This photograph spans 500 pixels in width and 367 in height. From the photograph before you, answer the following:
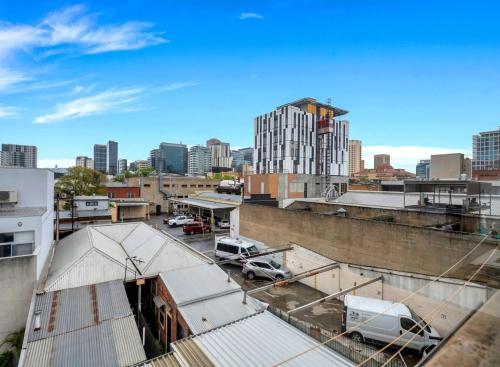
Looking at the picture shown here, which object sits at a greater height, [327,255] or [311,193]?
[311,193]

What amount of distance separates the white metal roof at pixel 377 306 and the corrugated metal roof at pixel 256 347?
5.35 meters

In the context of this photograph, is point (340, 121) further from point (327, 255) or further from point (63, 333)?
point (63, 333)

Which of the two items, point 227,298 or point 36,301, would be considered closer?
point 36,301

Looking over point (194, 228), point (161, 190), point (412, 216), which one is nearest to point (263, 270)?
point (412, 216)

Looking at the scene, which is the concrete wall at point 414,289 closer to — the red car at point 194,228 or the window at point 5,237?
the window at point 5,237

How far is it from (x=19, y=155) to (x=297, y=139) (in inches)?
4070

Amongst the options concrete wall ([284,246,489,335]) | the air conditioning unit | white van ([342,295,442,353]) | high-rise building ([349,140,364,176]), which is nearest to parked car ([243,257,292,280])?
concrete wall ([284,246,489,335])

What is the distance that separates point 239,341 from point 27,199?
45.2ft

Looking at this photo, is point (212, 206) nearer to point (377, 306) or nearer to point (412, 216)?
point (412, 216)

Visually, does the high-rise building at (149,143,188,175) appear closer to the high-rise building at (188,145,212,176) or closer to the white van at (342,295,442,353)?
the high-rise building at (188,145,212,176)

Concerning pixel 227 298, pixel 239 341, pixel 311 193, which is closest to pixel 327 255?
pixel 227 298

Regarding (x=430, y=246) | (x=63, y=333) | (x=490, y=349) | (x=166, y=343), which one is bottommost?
(x=166, y=343)

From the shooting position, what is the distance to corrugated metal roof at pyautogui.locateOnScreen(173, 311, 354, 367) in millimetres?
5320

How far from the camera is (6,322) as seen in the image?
9.66 metres
